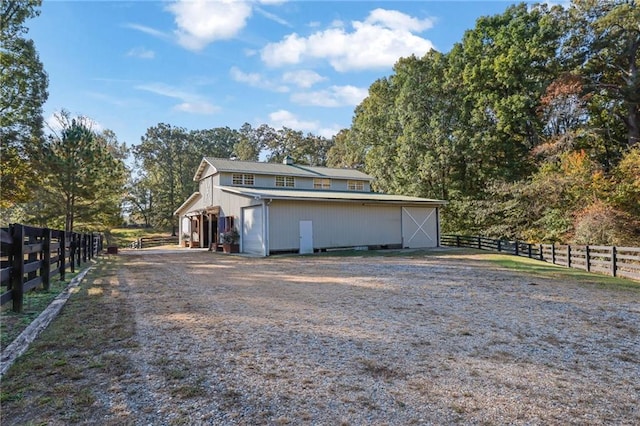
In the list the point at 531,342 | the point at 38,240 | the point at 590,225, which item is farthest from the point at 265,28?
the point at 590,225

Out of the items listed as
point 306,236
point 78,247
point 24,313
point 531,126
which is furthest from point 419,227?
point 24,313

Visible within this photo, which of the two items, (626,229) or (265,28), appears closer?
(265,28)

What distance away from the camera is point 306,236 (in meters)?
18.0

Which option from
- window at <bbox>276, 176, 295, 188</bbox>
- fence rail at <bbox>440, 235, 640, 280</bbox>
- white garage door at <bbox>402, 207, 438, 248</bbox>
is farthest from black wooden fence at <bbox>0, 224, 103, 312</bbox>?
window at <bbox>276, 176, 295, 188</bbox>

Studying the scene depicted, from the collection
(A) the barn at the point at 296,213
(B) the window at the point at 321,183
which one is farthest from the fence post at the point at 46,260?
(B) the window at the point at 321,183

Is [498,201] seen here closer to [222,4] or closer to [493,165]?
[493,165]

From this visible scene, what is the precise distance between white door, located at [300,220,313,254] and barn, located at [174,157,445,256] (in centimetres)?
5

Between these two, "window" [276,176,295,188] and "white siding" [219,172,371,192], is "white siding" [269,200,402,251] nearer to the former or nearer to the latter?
"white siding" [219,172,371,192]

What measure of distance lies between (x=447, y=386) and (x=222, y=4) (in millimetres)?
9548

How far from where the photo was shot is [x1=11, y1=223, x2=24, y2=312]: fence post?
15.4ft

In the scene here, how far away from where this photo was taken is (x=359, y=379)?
319cm

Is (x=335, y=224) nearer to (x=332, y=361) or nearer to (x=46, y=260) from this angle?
(x=46, y=260)

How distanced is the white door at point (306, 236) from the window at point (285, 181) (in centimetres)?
708

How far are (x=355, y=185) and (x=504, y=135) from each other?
10135mm
